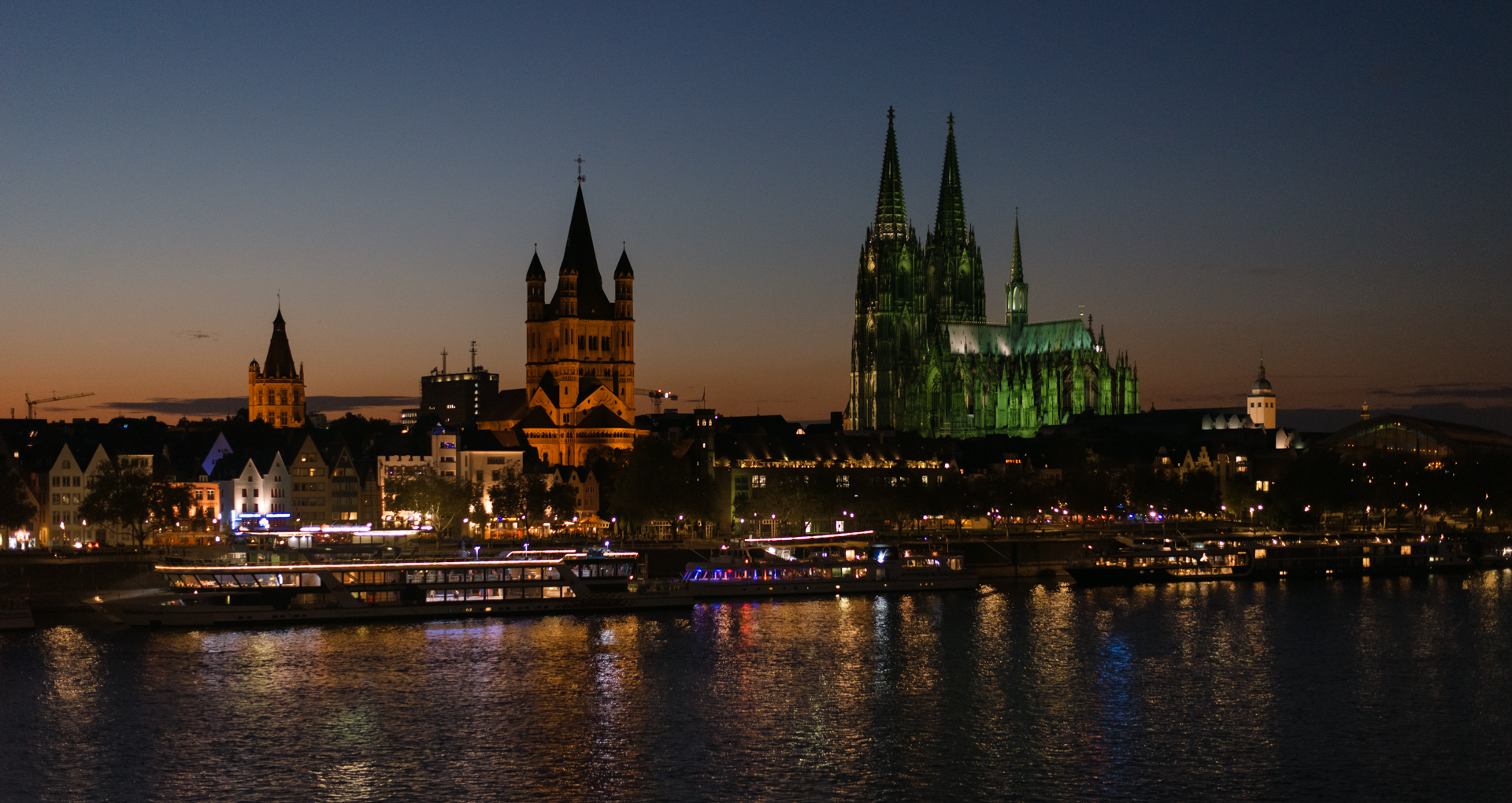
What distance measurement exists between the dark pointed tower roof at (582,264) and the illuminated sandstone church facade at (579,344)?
0.07 m

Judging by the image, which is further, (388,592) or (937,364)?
(937,364)

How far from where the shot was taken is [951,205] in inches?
7712

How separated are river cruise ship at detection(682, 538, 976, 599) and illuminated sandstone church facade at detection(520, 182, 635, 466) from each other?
57.9m

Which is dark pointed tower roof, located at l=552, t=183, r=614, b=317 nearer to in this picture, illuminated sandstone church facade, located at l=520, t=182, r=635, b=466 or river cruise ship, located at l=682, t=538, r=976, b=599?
illuminated sandstone church facade, located at l=520, t=182, r=635, b=466

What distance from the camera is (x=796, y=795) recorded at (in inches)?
1607

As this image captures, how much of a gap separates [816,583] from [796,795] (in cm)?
4517

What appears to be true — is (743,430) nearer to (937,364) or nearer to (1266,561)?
(937,364)

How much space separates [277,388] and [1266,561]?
10073 centimetres

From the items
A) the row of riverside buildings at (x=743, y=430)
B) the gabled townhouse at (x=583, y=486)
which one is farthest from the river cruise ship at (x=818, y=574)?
the gabled townhouse at (x=583, y=486)

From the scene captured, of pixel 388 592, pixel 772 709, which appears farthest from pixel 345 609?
pixel 772 709

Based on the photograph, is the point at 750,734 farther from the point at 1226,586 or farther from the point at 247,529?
the point at 247,529

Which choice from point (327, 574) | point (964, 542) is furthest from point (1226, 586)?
point (327, 574)

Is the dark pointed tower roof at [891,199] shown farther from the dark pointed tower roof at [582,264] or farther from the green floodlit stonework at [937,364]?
the dark pointed tower roof at [582,264]

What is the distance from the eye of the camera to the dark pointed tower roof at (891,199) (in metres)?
188
